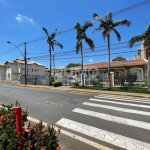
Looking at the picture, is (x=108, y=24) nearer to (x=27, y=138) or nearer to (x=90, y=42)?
(x=90, y=42)

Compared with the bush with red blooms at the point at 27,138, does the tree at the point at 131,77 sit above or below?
above

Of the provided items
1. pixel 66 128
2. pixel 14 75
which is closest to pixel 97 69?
pixel 66 128

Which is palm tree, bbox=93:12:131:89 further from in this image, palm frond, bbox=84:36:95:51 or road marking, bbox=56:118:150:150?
Answer: road marking, bbox=56:118:150:150

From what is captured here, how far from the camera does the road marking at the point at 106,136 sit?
4301 mm

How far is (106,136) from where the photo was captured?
4949 millimetres

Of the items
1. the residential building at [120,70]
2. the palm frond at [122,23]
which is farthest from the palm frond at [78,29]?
the residential building at [120,70]

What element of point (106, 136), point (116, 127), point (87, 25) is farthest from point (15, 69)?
point (106, 136)

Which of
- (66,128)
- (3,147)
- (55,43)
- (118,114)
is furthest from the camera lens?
(55,43)

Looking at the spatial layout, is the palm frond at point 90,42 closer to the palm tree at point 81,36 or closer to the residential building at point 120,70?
the palm tree at point 81,36

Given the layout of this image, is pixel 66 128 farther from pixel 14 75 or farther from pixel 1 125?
pixel 14 75

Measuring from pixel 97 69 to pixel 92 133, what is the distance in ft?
86.0

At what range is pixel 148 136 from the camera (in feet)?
16.1

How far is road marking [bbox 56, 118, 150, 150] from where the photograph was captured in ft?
14.1

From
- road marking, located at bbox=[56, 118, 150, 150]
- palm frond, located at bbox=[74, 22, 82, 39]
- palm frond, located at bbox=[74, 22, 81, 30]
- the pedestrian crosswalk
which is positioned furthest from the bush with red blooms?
palm frond, located at bbox=[74, 22, 81, 30]
